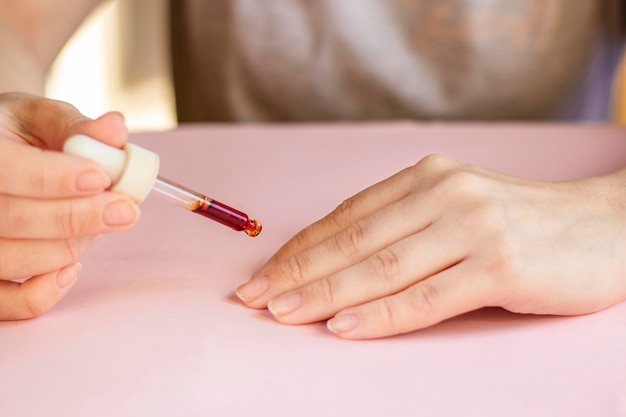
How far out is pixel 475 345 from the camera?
1.93 ft

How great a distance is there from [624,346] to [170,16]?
98 cm

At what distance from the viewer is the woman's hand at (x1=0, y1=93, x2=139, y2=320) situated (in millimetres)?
533

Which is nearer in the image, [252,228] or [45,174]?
[45,174]

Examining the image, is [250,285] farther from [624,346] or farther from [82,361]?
[624,346]

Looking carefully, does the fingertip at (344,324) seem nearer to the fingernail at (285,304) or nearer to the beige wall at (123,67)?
the fingernail at (285,304)

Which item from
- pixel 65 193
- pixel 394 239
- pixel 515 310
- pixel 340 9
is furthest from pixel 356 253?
pixel 340 9

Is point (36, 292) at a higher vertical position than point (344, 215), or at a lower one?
lower

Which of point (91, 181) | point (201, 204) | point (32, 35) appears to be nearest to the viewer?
point (91, 181)

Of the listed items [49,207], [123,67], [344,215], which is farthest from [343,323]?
[123,67]

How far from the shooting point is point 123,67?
2238mm

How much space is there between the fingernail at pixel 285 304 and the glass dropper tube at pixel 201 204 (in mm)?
75

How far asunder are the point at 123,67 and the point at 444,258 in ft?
5.97

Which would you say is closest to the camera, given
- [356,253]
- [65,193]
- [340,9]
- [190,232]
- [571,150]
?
[65,193]

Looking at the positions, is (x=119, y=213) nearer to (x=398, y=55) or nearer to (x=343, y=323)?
(x=343, y=323)
